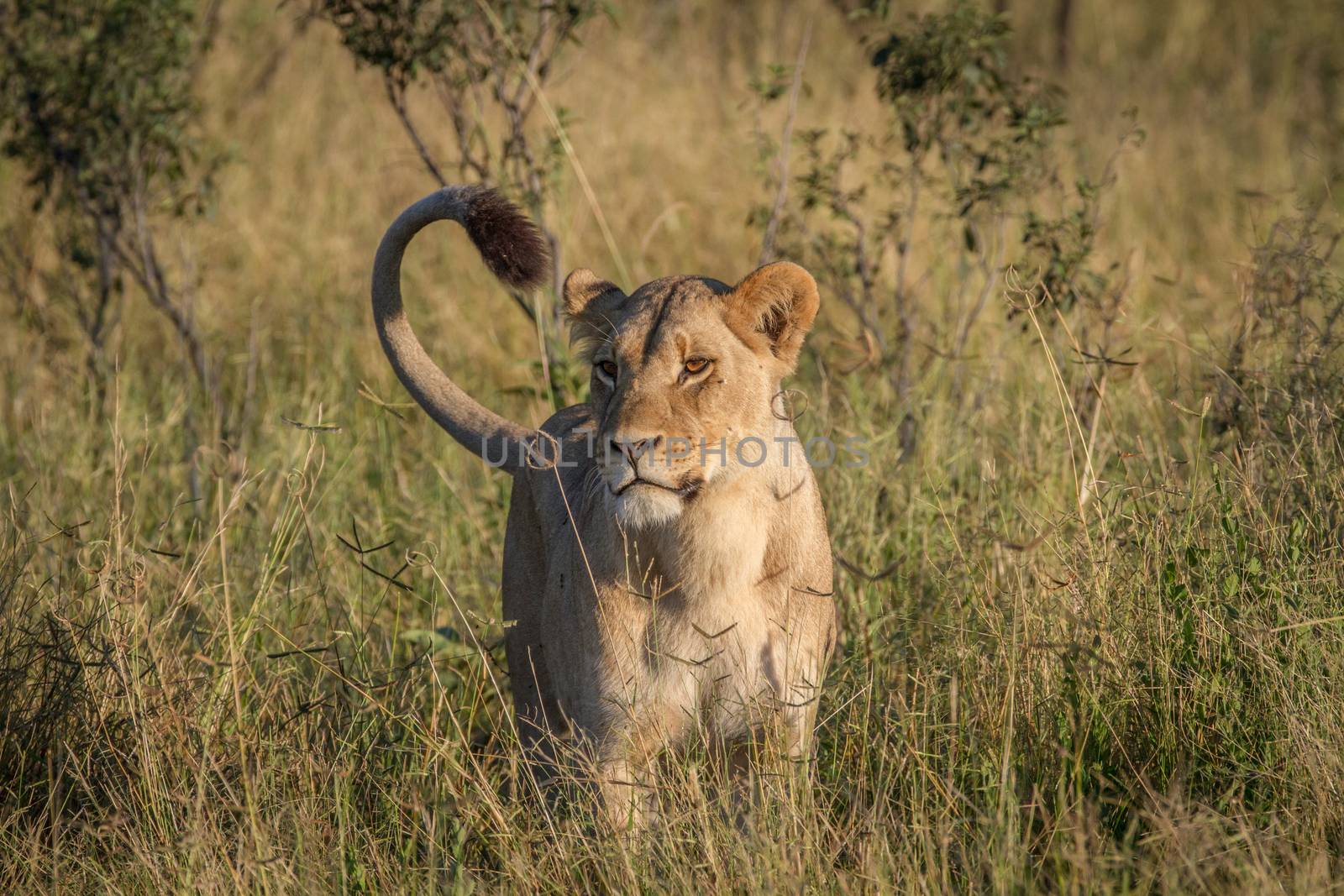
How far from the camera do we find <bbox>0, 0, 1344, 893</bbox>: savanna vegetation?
2.89m

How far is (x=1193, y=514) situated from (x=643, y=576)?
1420mm

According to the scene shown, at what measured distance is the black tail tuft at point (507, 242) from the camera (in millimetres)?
3266

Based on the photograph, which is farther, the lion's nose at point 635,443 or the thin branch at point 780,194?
the thin branch at point 780,194

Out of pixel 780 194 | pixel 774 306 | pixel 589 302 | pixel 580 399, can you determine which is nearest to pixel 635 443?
pixel 774 306

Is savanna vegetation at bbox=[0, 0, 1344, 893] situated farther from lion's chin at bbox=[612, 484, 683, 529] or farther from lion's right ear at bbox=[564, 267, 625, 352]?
lion's right ear at bbox=[564, 267, 625, 352]

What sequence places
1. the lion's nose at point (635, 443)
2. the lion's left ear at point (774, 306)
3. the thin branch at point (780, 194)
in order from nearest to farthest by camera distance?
1. the lion's nose at point (635, 443)
2. the lion's left ear at point (774, 306)
3. the thin branch at point (780, 194)

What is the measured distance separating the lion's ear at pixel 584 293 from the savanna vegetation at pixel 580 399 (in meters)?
0.62

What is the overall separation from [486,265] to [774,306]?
71 cm

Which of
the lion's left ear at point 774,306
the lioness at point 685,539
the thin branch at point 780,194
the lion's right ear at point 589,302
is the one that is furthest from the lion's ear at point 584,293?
the thin branch at point 780,194

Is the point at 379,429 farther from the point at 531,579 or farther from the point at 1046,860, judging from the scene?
the point at 1046,860

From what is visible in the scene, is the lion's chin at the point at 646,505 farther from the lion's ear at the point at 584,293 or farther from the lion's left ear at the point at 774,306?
the lion's ear at the point at 584,293

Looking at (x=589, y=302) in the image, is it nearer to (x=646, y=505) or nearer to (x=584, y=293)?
(x=584, y=293)

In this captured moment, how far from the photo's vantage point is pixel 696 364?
3064mm

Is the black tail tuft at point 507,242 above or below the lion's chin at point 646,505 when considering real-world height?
above
